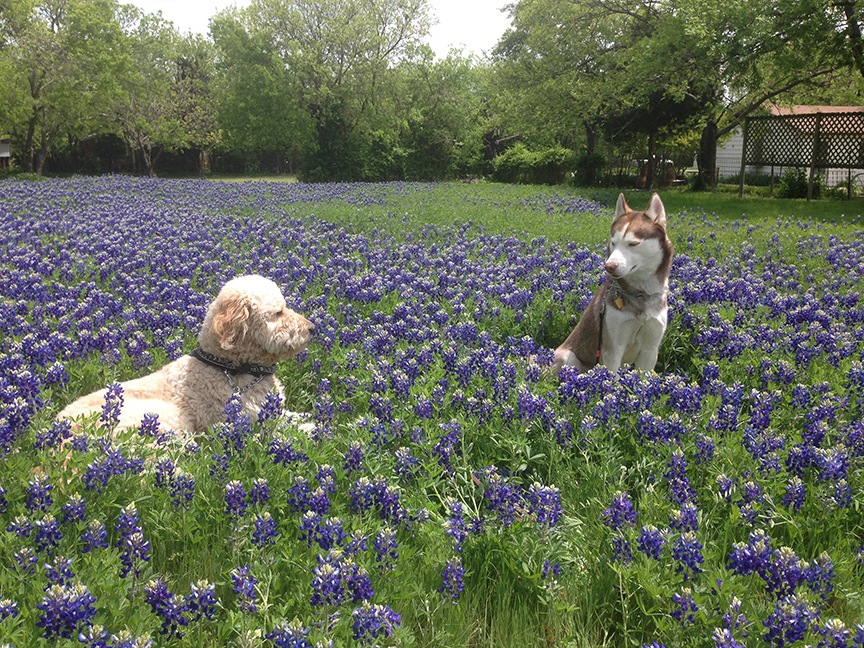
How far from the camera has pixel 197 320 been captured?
5328 mm

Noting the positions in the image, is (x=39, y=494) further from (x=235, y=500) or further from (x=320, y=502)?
(x=320, y=502)

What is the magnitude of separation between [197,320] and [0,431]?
2.90m

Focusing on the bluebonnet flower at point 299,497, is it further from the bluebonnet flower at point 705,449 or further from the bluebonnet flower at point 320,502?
the bluebonnet flower at point 705,449

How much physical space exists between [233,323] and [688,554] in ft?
9.24

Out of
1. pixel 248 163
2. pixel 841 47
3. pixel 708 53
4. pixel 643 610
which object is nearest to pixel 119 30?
pixel 248 163

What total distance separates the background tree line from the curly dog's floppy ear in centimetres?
1844

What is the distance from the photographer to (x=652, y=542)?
2.12m

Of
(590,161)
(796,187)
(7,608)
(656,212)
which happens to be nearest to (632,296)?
(656,212)

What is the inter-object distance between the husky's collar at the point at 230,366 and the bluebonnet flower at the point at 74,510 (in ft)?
5.26

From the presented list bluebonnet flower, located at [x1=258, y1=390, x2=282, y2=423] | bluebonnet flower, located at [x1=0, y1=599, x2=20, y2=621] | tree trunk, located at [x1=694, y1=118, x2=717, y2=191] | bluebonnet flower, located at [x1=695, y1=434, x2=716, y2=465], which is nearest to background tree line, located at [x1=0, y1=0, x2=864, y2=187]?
tree trunk, located at [x1=694, y1=118, x2=717, y2=191]

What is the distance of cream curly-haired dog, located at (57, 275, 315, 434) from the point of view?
3632 mm

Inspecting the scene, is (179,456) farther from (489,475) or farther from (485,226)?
(485,226)

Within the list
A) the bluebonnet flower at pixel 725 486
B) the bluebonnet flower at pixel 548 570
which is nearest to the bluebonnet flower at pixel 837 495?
the bluebonnet flower at pixel 725 486

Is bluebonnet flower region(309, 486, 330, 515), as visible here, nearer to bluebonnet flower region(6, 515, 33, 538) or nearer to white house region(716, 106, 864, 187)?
bluebonnet flower region(6, 515, 33, 538)
